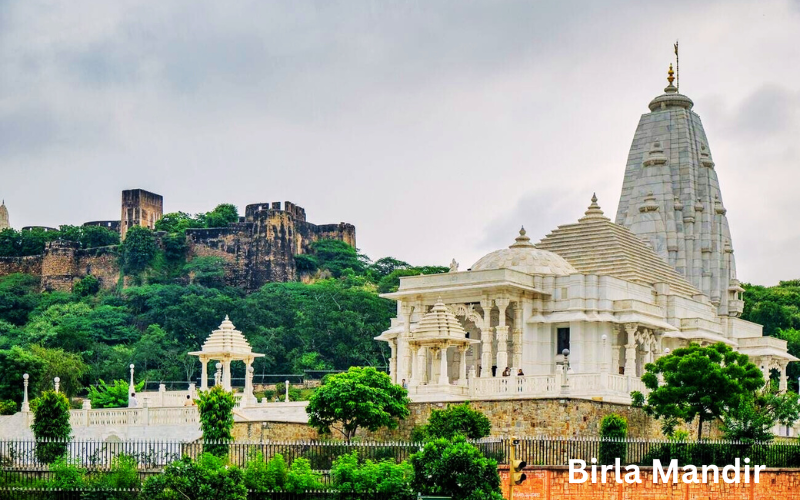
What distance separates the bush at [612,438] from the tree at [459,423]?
2.83 metres

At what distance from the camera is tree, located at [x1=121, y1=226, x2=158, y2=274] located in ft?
360

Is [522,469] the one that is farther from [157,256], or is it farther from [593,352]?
[157,256]

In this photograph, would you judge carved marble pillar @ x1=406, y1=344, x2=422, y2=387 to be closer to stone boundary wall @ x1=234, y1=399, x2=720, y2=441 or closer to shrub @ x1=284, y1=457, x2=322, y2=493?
stone boundary wall @ x1=234, y1=399, x2=720, y2=441

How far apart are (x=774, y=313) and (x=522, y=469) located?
175 feet

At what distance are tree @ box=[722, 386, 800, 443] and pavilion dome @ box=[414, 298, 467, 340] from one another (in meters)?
8.38

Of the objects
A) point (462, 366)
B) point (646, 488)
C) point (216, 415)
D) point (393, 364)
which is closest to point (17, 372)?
point (393, 364)

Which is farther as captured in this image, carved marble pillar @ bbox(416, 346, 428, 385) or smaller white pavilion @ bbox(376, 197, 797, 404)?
smaller white pavilion @ bbox(376, 197, 797, 404)

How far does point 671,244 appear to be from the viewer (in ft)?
215

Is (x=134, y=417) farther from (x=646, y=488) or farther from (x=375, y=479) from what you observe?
(x=646, y=488)

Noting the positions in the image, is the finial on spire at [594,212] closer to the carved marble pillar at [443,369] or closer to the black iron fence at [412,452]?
the carved marble pillar at [443,369]

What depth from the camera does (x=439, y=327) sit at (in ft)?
146

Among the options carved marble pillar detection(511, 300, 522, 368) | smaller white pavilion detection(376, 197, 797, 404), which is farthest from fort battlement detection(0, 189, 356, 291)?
carved marble pillar detection(511, 300, 522, 368)

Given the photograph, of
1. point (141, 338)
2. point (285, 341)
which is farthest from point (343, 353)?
point (141, 338)

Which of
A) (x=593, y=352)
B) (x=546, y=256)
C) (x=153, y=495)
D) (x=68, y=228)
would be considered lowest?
(x=153, y=495)
